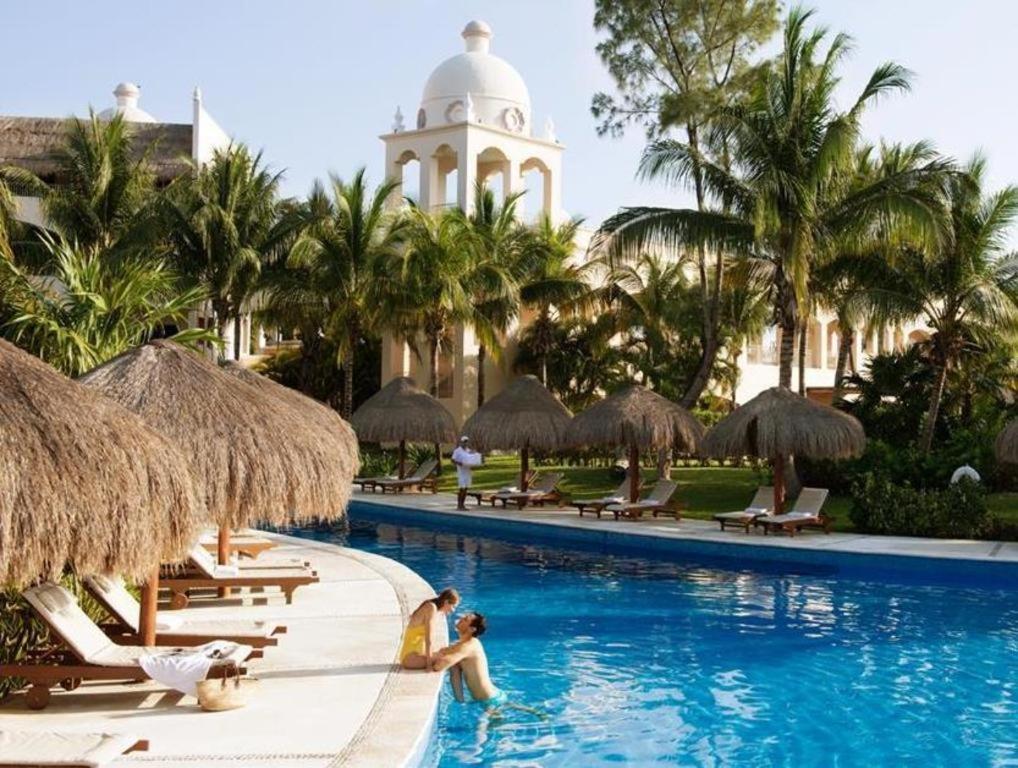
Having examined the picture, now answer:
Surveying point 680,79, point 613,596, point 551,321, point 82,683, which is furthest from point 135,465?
point 551,321

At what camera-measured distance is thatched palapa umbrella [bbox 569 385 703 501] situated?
65.8ft

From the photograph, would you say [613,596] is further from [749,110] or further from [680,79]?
[680,79]

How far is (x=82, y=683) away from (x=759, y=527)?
12.5m

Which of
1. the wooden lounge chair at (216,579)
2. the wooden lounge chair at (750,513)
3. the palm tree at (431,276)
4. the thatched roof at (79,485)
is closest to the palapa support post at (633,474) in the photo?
the wooden lounge chair at (750,513)

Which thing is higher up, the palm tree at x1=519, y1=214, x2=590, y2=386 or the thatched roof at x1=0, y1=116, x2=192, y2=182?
the thatched roof at x1=0, y1=116, x2=192, y2=182

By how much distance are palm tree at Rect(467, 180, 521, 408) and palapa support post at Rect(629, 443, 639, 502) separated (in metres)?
7.86

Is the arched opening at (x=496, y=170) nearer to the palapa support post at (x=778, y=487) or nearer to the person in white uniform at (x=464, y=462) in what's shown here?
the person in white uniform at (x=464, y=462)

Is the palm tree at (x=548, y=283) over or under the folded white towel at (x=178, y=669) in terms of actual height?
over

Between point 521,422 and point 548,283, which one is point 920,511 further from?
point 548,283

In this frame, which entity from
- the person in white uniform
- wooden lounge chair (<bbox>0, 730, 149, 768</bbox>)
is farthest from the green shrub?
wooden lounge chair (<bbox>0, 730, 149, 768</bbox>)

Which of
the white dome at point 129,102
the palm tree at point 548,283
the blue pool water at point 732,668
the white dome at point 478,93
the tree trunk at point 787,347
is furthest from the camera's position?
the white dome at point 129,102

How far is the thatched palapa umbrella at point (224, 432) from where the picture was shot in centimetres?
903

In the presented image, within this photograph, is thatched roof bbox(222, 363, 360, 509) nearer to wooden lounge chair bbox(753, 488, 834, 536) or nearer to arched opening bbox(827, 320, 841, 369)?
wooden lounge chair bbox(753, 488, 834, 536)

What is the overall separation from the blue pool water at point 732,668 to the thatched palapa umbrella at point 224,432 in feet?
7.46
